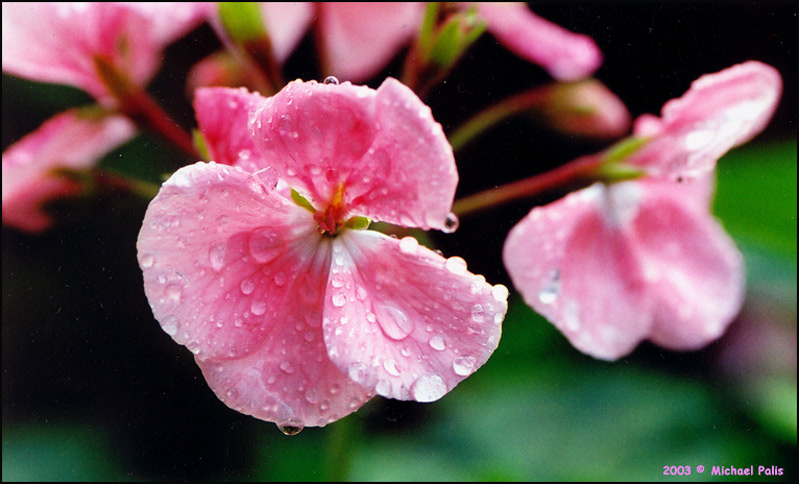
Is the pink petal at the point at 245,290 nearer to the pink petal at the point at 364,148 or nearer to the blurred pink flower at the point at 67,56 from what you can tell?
the pink petal at the point at 364,148

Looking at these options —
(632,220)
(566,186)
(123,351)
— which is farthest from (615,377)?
(123,351)

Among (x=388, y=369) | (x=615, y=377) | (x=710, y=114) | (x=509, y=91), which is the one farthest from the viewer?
(x=615, y=377)

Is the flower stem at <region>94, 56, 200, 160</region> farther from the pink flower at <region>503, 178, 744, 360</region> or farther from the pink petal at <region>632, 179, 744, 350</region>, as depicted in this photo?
the pink petal at <region>632, 179, 744, 350</region>

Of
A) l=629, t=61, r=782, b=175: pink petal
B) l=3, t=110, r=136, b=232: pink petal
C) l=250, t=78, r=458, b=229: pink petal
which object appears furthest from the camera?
l=3, t=110, r=136, b=232: pink petal

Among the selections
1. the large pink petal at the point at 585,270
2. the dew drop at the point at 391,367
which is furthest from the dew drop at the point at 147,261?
the large pink petal at the point at 585,270

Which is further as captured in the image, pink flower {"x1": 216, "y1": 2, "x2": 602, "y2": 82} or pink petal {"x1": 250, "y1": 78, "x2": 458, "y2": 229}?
pink flower {"x1": 216, "y1": 2, "x2": 602, "y2": 82}

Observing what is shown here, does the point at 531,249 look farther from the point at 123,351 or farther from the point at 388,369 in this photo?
the point at 123,351

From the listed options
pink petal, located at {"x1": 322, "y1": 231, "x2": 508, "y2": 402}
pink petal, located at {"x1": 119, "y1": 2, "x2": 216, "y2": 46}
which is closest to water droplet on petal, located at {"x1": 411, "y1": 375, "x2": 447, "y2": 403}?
pink petal, located at {"x1": 322, "y1": 231, "x2": 508, "y2": 402}
